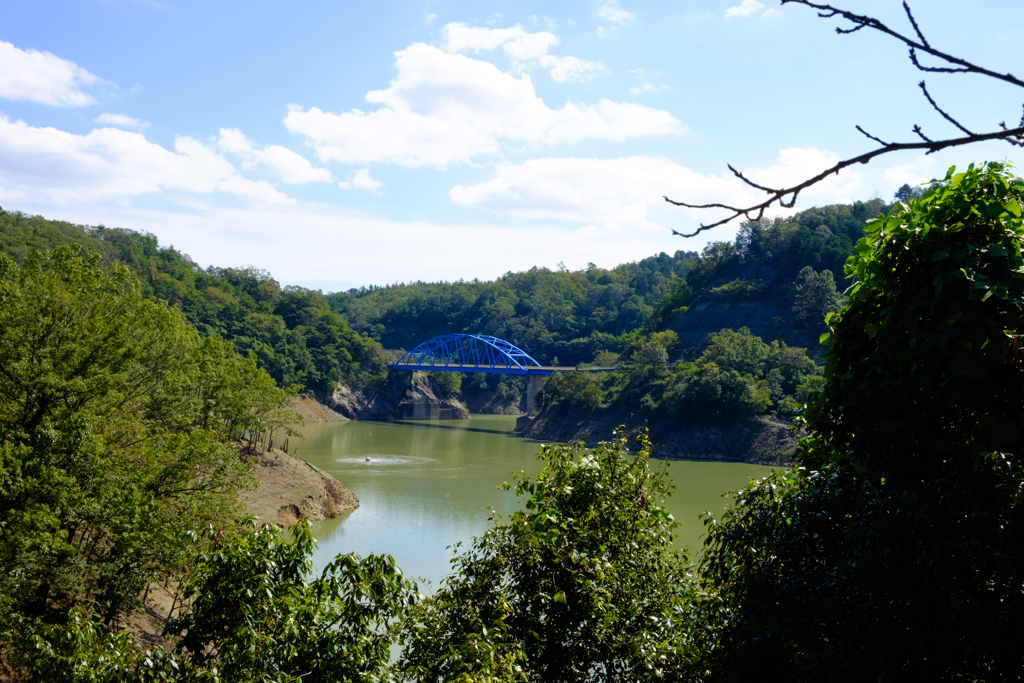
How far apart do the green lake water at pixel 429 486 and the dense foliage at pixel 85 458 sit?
286 centimetres

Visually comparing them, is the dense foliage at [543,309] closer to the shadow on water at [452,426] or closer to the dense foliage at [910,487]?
the shadow on water at [452,426]

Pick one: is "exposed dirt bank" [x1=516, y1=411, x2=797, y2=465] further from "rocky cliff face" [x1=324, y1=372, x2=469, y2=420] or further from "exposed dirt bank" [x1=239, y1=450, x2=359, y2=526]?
"rocky cliff face" [x1=324, y1=372, x2=469, y2=420]

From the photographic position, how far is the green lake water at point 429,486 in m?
19.5

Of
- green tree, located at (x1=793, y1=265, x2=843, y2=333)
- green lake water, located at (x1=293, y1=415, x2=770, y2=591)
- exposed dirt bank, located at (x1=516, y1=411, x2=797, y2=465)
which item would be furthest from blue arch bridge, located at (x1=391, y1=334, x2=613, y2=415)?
green tree, located at (x1=793, y1=265, x2=843, y2=333)

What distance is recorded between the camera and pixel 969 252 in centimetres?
398

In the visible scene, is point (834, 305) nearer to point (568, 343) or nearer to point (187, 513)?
point (568, 343)

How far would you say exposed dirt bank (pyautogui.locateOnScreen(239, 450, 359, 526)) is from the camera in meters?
21.7

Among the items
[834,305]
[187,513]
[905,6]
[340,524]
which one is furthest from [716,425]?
[905,6]

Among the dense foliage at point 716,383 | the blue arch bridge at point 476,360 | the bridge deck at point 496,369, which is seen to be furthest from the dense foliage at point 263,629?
the bridge deck at point 496,369

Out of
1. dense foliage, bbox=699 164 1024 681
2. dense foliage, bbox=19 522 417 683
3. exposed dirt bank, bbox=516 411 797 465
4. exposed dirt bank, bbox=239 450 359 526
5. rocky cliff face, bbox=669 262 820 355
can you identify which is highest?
rocky cliff face, bbox=669 262 820 355

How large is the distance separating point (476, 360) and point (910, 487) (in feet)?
220

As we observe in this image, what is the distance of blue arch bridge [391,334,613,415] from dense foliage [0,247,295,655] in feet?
145

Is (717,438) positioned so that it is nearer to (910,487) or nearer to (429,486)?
(429,486)

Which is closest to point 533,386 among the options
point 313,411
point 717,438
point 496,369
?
point 496,369
